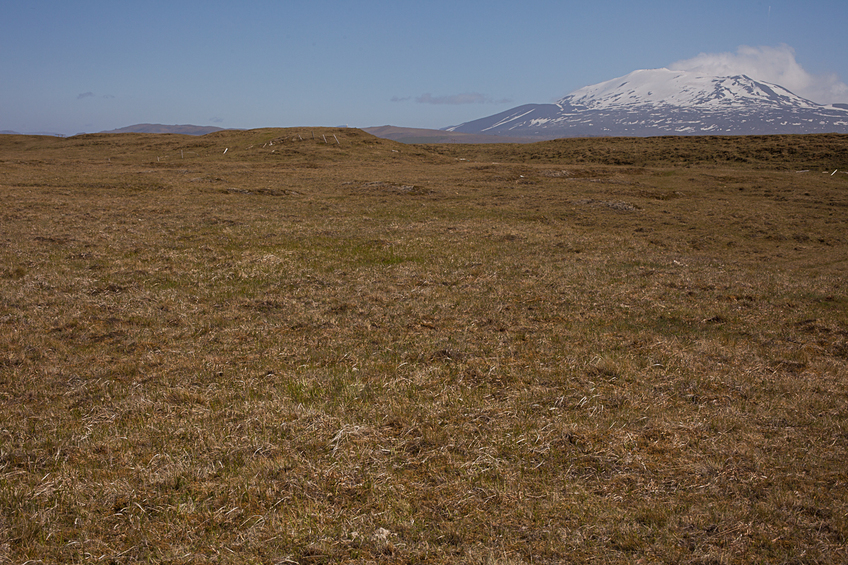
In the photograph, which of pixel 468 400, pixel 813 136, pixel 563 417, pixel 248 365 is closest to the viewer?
pixel 563 417

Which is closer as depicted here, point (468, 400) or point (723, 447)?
point (723, 447)

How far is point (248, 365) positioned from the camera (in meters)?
9.86

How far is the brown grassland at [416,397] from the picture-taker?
5398 mm

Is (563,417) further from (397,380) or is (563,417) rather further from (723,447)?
(397,380)

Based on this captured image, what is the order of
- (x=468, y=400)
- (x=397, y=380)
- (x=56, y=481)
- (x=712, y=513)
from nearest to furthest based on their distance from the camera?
(x=712, y=513)
(x=56, y=481)
(x=468, y=400)
(x=397, y=380)

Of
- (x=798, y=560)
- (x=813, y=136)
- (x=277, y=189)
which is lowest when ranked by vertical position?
(x=798, y=560)

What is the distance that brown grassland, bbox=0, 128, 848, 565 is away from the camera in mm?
5398

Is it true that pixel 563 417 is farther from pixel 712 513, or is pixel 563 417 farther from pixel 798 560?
pixel 798 560

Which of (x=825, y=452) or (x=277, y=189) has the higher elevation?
(x=277, y=189)

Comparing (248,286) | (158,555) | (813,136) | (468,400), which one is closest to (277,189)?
(248,286)

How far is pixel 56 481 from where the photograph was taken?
6.15m

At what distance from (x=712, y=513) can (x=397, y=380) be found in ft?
17.1

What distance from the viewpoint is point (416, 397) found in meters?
8.54

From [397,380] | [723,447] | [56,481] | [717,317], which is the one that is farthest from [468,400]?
[717,317]
